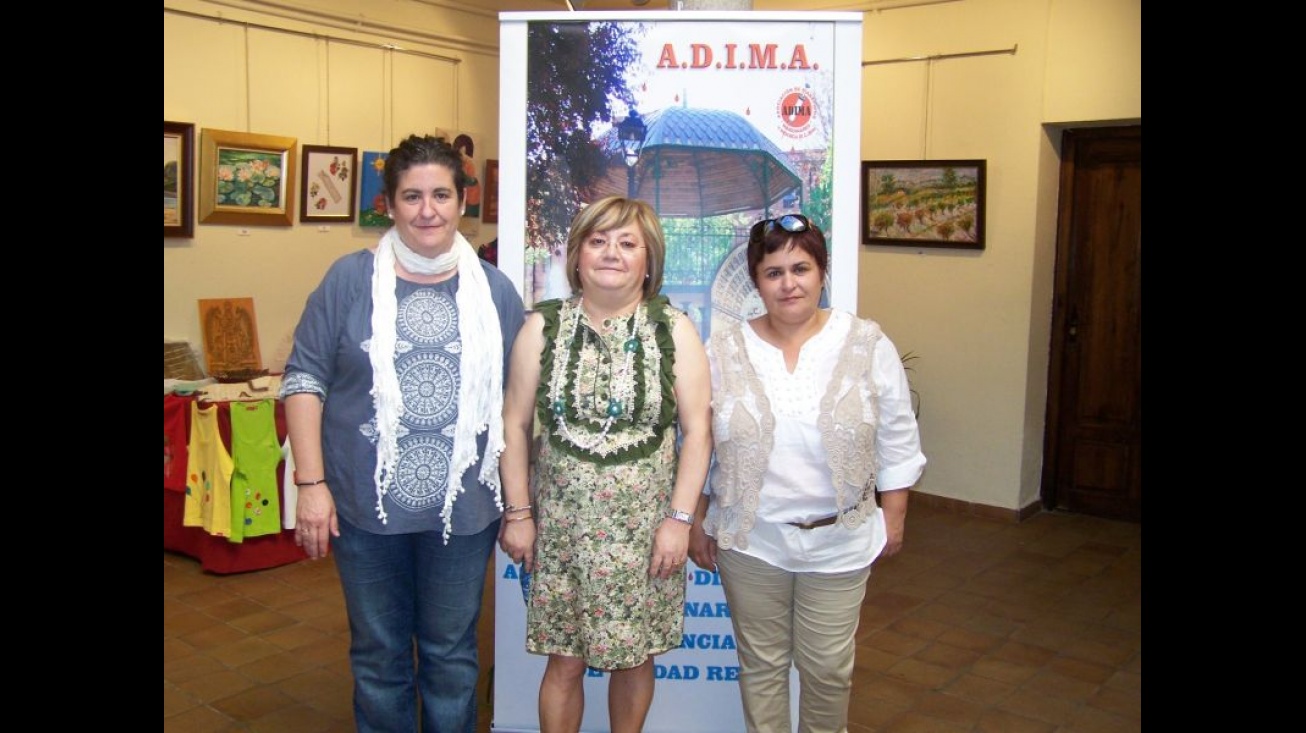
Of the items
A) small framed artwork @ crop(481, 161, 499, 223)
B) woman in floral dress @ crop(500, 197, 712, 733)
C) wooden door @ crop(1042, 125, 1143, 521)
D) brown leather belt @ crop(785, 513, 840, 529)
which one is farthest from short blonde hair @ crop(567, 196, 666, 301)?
small framed artwork @ crop(481, 161, 499, 223)

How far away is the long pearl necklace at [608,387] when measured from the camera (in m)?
2.30

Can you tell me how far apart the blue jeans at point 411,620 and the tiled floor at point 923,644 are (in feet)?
2.60

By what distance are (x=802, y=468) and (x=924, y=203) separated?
13.0 ft

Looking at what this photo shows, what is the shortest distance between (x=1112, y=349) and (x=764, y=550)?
13.5ft

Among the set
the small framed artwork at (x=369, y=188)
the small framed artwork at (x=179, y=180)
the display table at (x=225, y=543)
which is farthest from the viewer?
the small framed artwork at (x=369, y=188)

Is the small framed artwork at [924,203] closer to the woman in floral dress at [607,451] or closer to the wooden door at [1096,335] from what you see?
the wooden door at [1096,335]

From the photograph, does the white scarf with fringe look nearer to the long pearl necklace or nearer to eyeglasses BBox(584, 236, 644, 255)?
the long pearl necklace

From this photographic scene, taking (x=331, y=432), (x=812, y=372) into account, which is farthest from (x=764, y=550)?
(x=331, y=432)

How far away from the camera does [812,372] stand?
2.36 m

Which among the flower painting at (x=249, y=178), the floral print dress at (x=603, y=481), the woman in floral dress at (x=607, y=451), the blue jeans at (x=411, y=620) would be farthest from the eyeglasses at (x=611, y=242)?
the flower painting at (x=249, y=178)

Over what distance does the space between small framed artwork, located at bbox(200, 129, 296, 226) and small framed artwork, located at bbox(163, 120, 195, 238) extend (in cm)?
8

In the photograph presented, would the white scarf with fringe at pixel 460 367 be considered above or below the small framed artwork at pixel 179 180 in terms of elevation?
below

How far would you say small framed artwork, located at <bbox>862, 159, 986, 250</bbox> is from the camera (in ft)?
18.8
